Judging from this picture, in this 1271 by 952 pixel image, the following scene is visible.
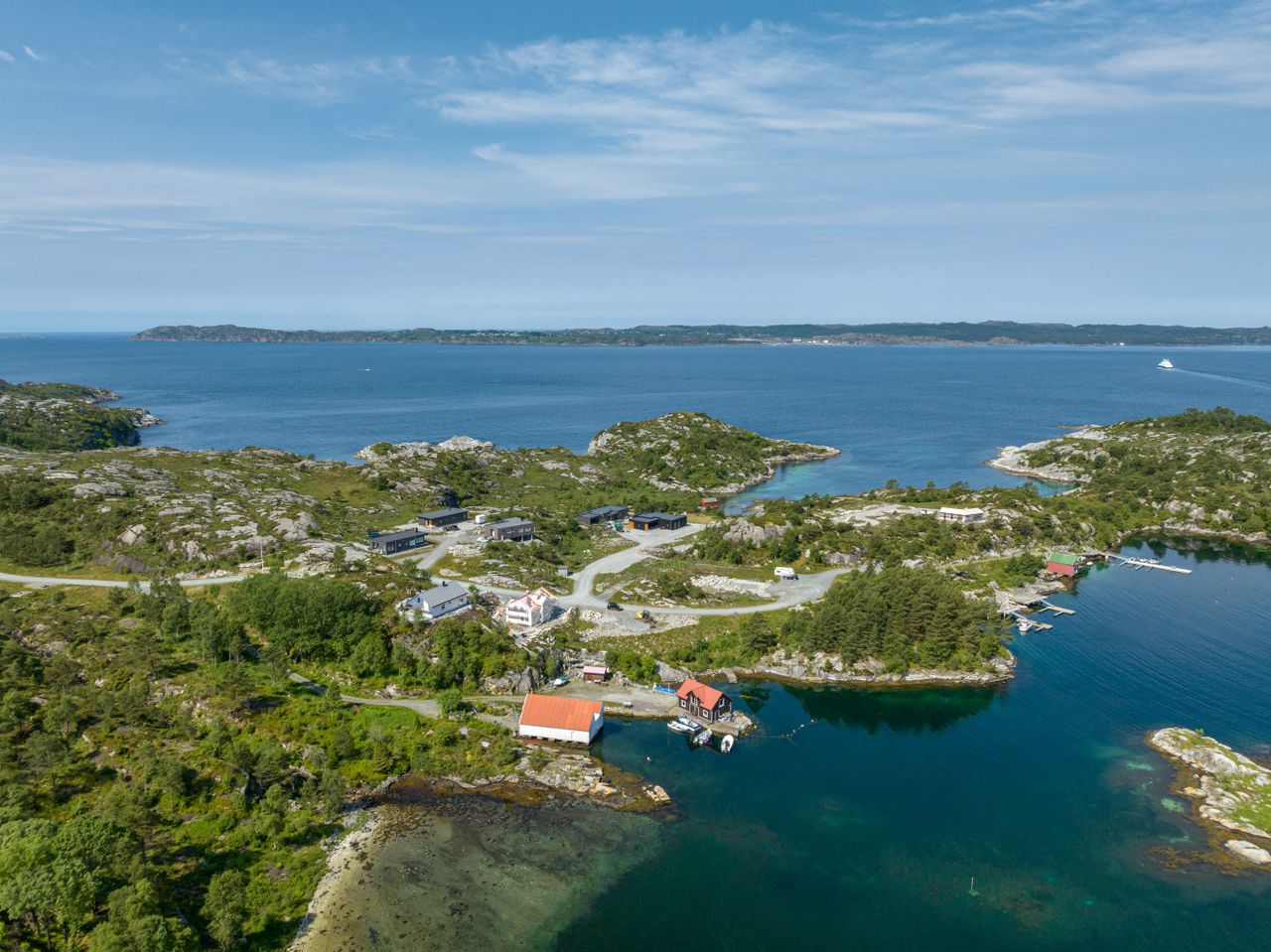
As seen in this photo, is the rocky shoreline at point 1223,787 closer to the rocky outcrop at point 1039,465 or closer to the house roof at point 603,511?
the house roof at point 603,511

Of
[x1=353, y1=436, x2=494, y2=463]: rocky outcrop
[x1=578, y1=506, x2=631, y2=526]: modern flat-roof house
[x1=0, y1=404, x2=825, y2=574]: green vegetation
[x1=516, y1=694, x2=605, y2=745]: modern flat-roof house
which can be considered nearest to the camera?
[x1=516, y1=694, x2=605, y2=745]: modern flat-roof house

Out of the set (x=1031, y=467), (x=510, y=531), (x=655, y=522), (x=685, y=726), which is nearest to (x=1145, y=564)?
(x=1031, y=467)

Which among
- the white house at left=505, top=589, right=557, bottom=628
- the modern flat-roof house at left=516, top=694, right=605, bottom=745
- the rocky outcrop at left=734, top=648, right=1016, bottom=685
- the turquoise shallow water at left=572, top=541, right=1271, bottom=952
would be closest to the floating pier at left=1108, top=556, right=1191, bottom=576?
the turquoise shallow water at left=572, top=541, right=1271, bottom=952

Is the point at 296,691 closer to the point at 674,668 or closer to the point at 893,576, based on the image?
the point at 674,668

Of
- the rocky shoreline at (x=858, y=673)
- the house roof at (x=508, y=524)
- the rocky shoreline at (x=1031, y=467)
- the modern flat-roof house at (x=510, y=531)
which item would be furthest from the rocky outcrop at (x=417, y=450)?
the rocky shoreline at (x=1031, y=467)

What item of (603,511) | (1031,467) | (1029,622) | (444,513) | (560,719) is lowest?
(1029,622)

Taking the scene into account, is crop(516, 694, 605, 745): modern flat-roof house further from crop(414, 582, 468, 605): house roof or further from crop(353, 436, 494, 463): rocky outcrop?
crop(353, 436, 494, 463): rocky outcrop

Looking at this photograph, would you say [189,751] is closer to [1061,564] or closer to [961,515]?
[1061,564]

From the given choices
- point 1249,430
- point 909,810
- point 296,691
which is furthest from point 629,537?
point 1249,430
